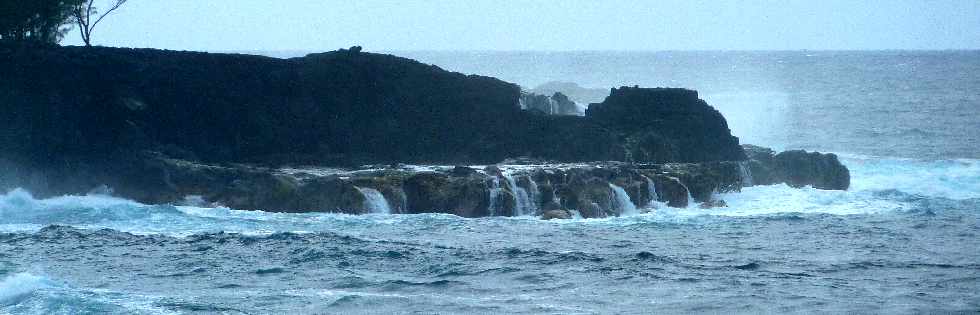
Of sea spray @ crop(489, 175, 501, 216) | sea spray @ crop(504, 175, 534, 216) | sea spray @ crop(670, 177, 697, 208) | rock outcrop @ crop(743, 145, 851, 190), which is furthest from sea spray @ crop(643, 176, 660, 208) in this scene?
rock outcrop @ crop(743, 145, 851, 190)

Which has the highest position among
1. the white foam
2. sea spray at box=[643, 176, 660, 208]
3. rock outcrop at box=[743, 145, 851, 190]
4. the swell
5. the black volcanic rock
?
the black volcanic rock

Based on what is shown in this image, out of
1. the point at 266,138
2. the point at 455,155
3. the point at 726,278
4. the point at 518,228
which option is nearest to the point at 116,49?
the point at 266,138

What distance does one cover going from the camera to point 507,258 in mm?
29297

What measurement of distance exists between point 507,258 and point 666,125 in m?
17.1

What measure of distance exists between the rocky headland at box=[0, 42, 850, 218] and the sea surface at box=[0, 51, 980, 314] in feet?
3.69

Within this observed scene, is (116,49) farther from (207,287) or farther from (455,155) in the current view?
(207,287)

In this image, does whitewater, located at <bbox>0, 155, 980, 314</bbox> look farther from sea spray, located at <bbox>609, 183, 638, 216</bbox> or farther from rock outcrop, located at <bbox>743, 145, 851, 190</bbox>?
rock outcrop, located at <bbox>743, 145, 851, 190</bbox>

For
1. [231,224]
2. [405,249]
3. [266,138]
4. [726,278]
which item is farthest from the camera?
[266,138]

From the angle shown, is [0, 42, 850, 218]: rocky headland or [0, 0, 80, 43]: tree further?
[0, 0, 80, 43]: tree

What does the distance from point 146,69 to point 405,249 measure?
60.9 feet

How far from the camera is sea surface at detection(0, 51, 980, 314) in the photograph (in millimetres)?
24312

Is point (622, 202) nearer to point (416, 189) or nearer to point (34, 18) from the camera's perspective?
point (416, 189)

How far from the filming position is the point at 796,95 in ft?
399

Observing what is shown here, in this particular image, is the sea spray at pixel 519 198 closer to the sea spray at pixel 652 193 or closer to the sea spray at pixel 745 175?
the sea spray at pixel 652 193
